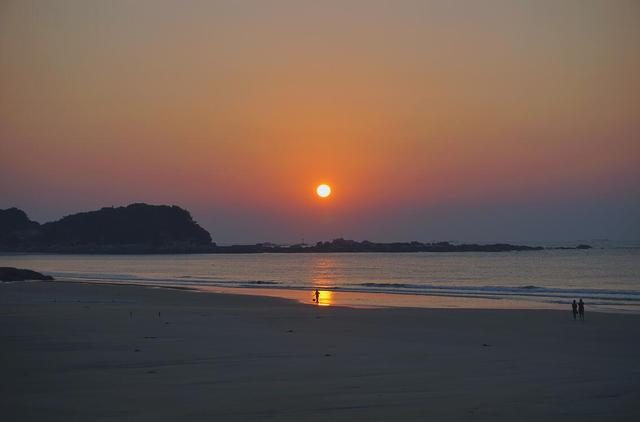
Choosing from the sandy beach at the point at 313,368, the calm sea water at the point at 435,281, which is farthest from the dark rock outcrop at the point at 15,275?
the sandy beach at the point at 313,368

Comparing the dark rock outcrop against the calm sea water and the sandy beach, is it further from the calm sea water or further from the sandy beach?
the sandy beach

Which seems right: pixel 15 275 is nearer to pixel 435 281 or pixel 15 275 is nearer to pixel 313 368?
pixel 435 281

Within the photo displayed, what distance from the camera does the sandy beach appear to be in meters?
11.3

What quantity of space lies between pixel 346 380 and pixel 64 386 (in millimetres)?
5317

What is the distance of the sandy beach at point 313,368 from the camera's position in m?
11.3

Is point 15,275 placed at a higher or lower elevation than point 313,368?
higher

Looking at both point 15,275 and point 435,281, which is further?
point 435,281

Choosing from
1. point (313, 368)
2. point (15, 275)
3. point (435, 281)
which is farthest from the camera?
point (435, 281)

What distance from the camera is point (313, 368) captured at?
15.3m

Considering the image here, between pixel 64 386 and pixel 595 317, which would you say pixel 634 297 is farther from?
pixel 64 386

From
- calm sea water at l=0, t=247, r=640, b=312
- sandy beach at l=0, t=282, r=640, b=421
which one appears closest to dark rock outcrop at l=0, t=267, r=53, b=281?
calm sea water at l=0, t=247, r=640, b=312

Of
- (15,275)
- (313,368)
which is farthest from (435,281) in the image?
(313,368)

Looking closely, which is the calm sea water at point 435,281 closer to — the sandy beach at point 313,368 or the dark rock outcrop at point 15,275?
the dark rock outcrop at point 15,275

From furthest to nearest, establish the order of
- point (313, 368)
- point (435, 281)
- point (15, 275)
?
point (435, 281)
point (15, 275)
point (313, 368)
